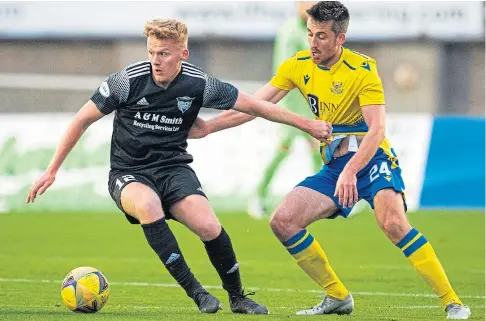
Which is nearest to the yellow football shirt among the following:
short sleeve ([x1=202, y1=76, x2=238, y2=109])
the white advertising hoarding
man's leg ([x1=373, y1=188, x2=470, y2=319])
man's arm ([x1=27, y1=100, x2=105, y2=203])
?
man's leg ([x1=373, y1=188, x2=470, y2=319])

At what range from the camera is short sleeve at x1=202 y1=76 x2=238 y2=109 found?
7.70m

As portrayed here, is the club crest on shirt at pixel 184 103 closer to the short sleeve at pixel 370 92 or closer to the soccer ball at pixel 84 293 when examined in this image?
the short sleeve at pixel 370 92

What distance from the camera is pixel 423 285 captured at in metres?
10.1

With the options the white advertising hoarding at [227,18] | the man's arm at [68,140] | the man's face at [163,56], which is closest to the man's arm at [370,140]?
the man's face at [163,56]

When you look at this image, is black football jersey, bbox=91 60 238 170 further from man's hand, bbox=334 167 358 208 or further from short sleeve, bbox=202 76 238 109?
man's hand, bbox=334 167 358 208

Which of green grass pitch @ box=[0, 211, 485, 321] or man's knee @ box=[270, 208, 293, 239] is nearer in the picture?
man's knee @ box=[270, 208, 293, 239]

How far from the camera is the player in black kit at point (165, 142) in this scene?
24.5ft

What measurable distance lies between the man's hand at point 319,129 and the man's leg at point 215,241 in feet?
2.74

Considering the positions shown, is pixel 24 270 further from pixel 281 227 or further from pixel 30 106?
pixel 30 106

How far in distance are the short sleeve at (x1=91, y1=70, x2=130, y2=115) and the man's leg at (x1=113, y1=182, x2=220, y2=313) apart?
57cm

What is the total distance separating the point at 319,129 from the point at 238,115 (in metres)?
0.76

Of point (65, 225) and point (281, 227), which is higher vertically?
point (281, 227)

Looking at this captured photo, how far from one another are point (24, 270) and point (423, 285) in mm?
3563

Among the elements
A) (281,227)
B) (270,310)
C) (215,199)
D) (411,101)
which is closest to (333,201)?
(281,227)
